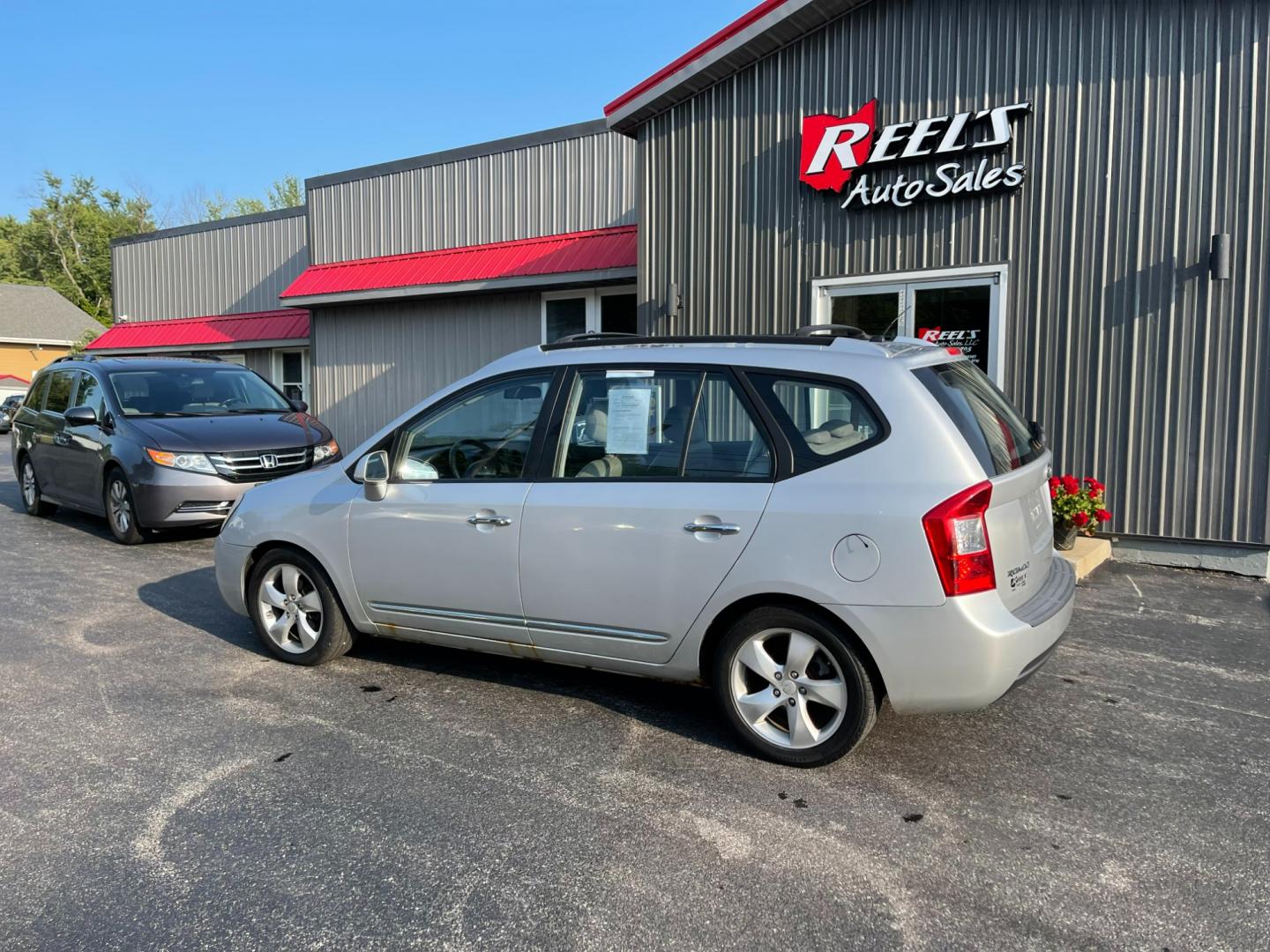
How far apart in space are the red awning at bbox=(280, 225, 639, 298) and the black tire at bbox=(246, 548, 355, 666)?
7.10 metres

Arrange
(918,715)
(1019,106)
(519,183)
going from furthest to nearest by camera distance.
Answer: (519,183)
(1019,106)
(918,715)

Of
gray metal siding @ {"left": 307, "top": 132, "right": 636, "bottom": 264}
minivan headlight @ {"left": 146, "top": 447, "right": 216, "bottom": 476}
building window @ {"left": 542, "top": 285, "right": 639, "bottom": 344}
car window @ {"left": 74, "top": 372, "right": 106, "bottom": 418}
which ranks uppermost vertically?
gray metal siding @ {"left": 307, "top": 132, "right": 636, "bottom": 264}

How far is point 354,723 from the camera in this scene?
14.5 ft

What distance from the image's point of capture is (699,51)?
941 centimetres

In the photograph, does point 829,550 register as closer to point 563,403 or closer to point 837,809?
point 837,809

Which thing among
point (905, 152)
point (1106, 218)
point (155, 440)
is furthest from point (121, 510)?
point (1106, 218)

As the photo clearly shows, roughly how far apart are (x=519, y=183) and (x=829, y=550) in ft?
38.3

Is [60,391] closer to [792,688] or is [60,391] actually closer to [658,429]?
[658,429]

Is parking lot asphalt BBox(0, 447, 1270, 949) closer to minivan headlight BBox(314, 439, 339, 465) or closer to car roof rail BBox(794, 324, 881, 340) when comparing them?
car roof rail BBox(794, 324, 881, 340)

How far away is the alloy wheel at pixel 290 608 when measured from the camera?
205 inches

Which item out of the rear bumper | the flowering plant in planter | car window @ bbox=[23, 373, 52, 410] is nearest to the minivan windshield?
car window @ bbox=[23, 373, 52, 410]

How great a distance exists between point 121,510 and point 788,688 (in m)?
7.56

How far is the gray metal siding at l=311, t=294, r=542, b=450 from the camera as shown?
46.4ft

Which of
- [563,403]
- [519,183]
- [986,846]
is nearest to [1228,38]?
[563,403]
